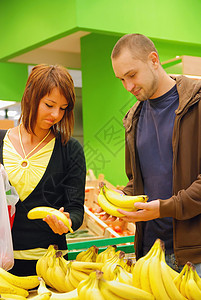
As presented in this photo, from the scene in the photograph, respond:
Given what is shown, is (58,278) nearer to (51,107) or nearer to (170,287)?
(170,287)

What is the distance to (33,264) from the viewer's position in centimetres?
197

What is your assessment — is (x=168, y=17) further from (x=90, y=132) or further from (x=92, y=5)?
(x=90, y=132)

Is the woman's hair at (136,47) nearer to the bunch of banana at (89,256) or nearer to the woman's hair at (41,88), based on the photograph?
the woman's hair at (41,88)

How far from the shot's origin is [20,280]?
1641mm

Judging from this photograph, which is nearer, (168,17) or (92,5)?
(92,5)

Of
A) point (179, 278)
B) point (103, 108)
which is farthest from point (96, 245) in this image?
point (103, 108)

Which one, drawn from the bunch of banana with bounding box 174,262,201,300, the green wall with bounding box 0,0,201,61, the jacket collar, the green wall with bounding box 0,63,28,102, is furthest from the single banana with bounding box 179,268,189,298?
the green wall with bounding box 0,63,28,102

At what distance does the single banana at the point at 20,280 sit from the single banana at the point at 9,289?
3cm

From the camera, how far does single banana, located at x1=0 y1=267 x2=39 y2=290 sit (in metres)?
1.60

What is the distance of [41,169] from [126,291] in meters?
0.85

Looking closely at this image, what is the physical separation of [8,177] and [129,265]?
706mm

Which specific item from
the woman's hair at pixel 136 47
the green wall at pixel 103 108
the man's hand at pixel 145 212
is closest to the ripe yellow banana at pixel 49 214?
the man's hand at pixel 145 212

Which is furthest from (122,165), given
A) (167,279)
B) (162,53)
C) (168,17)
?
(167,279)

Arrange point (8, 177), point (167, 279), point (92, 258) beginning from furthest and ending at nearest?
1. point (8, 177)
2. point (92, 258)
3. point (167, 279)
